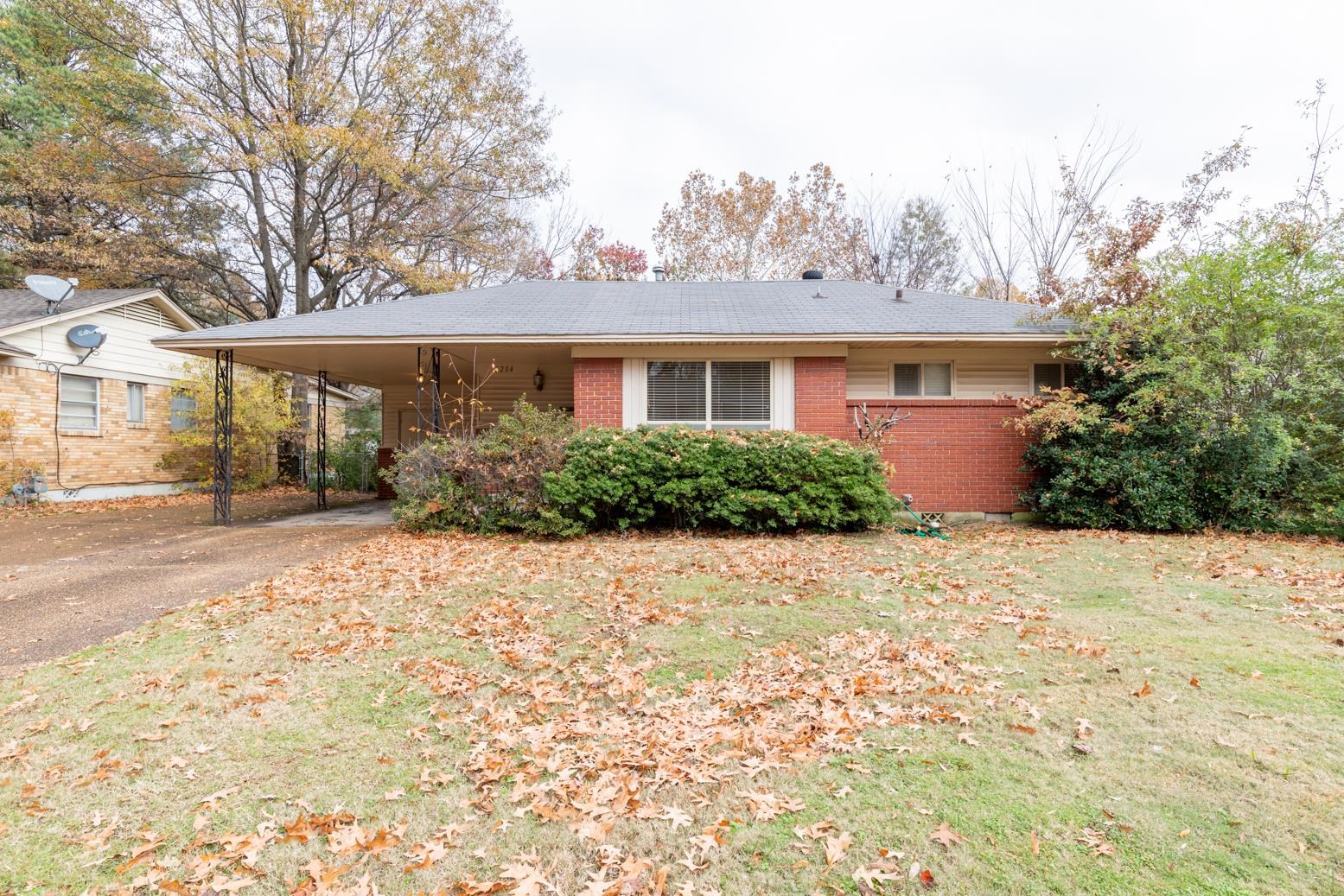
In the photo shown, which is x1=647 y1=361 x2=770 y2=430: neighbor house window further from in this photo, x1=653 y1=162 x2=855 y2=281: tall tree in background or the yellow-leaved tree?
x1=653 y1=162 x2=855 y2=281: tall tree in background

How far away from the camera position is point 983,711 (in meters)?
3.55

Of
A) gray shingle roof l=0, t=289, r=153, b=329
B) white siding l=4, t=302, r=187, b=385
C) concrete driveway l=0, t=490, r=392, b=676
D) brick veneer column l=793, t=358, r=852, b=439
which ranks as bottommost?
concrete driveway l=0, t=490, r=392, b=676

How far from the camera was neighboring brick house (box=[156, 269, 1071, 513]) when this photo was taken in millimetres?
10078

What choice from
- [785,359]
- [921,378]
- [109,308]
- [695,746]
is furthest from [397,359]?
[695,746]

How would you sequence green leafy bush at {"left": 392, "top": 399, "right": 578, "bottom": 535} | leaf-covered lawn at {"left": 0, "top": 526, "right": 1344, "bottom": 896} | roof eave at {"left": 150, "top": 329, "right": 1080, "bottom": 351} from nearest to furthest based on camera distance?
leaf-covered lawn at {"left": 0, "top": 526, "right": 1344, "bottom": 896}
green leafy bush at {"left": 392, "top": 399, "right": 578, "bottom": 535}
roof eave at {"left": 150, "top": 329, "right": 1080, "bottom": 351}

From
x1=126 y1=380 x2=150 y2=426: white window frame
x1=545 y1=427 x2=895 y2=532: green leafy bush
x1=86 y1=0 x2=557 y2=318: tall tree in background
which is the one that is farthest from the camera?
x1=86 y1=0 x2=557 y2=318: tall tree in background

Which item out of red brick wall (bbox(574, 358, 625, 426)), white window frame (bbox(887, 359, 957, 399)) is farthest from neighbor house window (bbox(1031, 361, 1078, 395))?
red brick wall (bbox(574, 358, 625, 426))

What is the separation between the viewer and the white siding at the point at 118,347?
534 inches

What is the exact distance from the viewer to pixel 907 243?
2681 centimetres

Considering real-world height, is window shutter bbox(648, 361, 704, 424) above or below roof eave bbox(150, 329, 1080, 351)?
below

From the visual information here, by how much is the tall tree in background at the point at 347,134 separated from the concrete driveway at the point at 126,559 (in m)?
9.01

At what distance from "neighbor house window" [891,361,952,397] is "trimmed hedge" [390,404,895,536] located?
212 centimetres

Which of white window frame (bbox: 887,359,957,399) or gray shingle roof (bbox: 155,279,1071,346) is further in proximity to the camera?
white window frame (bbox: 887,359,957,399)

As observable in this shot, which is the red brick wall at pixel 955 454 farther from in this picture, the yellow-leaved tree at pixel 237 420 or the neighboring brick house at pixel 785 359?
the yellow-leaved tree at pixel 237 420
